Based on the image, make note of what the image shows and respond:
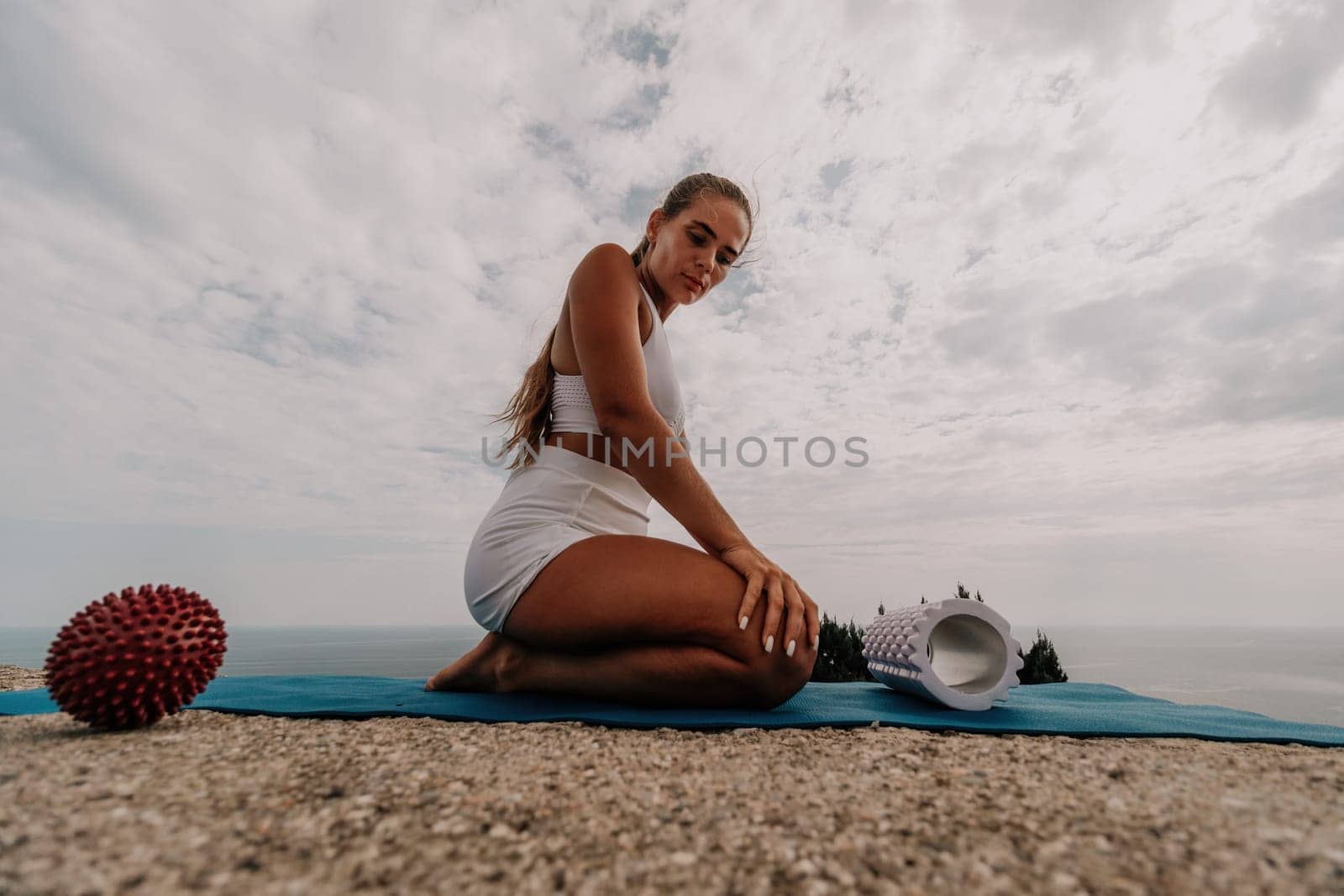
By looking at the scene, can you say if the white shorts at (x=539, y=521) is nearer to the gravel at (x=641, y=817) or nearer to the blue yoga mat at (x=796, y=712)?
the blue yoga mat at (x=796, y=712)

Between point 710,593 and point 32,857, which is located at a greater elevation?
point 710,593

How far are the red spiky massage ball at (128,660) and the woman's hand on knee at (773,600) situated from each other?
5.47 feet

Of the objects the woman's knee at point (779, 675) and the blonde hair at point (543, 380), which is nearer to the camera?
the woman's knee at point (779, 675)

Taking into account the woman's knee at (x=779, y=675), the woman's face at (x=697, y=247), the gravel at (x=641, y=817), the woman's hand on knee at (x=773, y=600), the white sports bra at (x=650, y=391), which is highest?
the woman's face at (x=697, y=247)

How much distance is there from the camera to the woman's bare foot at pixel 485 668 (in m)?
2.59

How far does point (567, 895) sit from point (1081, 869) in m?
0.82

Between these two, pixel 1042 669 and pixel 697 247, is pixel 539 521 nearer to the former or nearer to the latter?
pixel 697 247

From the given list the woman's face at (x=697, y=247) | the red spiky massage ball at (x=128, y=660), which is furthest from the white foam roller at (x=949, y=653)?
the red spiky massage ball at (x=128, y=660)

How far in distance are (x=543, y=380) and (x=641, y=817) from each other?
1.96 metres

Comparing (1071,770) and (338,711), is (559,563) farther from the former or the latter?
(1071,770)

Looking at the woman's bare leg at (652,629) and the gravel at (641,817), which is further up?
the woman's bare leg at (652,629)

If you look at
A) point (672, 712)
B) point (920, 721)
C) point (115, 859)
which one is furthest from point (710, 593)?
point (115, 859)

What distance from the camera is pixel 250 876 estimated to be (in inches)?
39.8

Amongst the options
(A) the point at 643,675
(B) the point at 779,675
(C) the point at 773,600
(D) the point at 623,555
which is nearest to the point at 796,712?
(B) the point at 779,675
